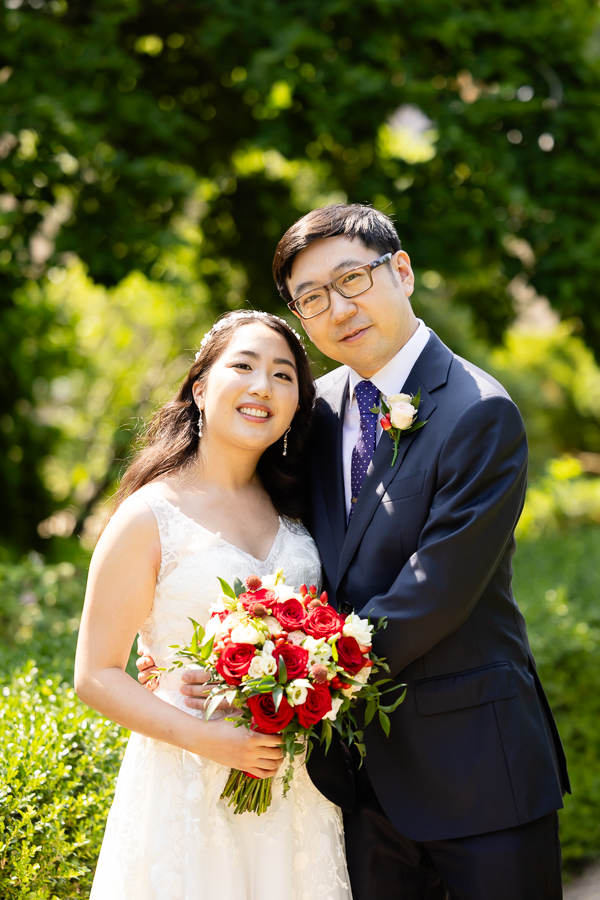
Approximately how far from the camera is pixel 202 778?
2.37 meters

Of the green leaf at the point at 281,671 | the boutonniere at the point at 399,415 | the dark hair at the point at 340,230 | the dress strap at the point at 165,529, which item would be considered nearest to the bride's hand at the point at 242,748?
the green leaf at the point at 281,671

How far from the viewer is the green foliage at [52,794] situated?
2.52 metres

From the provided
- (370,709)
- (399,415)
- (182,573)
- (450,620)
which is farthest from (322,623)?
(399,415)

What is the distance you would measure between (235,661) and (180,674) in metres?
0.52

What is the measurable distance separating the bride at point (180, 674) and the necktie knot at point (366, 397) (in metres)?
0.22

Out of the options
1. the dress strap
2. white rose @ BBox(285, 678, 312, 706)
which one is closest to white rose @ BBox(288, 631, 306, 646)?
white rose @ BBox(285, 678, 312, 706)

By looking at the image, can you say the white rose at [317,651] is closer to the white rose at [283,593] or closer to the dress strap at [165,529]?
the white rose at [283,593]

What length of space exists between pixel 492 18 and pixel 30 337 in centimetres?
435

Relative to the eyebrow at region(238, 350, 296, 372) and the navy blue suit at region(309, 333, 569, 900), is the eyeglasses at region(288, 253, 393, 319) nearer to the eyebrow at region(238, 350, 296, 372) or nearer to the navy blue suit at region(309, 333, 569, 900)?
the eyebrow at region(238, 350, 296, 372)

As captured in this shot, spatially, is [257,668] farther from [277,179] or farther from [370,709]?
[277,179]

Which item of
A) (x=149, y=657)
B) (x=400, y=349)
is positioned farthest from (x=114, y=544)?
(x=400, y=349)

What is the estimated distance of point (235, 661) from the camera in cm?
200

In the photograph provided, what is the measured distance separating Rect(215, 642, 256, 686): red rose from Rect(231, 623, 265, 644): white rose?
0.05 feet

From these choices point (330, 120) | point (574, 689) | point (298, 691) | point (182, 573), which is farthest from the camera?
point (330, 120)
